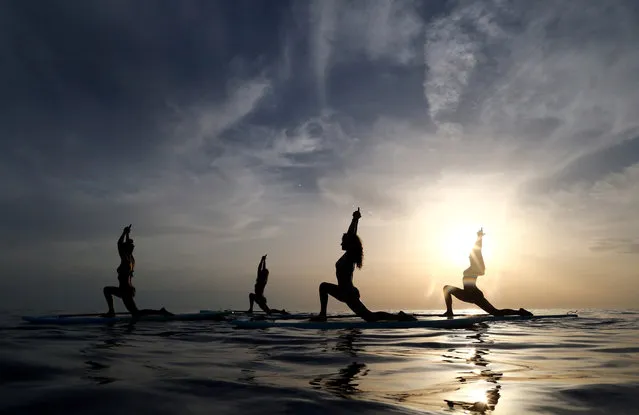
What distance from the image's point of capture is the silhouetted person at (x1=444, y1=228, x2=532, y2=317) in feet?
62.3

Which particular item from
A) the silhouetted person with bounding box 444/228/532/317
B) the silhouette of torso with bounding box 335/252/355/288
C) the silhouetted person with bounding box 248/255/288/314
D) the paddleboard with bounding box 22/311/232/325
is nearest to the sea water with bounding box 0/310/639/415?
the silhouette of torso with bounding box 335/252/355/288

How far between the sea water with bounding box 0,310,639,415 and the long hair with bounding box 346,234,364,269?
15.8ft

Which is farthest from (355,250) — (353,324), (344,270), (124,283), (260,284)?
(260,284)

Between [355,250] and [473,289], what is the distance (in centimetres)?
825

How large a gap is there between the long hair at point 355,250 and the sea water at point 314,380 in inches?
190

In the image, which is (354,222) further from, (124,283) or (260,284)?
(260,284)

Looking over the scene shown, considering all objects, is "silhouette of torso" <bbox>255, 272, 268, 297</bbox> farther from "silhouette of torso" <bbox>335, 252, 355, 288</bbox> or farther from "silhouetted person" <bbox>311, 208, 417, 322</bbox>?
"silhouette of torso" <bbox>335, 252, 355, 288</bbox>

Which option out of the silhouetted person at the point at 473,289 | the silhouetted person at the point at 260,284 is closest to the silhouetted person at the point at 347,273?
the silhouetted person at the point at 473,289

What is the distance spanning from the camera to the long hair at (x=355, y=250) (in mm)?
13070

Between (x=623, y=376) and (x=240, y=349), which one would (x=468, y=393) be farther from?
(x=240, y=349)

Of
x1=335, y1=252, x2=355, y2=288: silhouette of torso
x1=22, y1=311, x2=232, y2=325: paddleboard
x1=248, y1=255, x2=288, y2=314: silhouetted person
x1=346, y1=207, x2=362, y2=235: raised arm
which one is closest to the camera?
x1=346, y1=207, x2=362, y2=235: raised arm

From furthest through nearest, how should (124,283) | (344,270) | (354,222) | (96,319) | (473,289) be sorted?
1. (473,289)
2. (124,283)
3. (96,319)
4. (344,270)
5. (354,222)

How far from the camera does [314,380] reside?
4.89 m

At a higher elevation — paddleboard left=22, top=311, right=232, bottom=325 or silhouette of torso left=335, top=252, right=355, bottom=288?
silhouette of torso left=335, top=252, right=355, bottom=288
